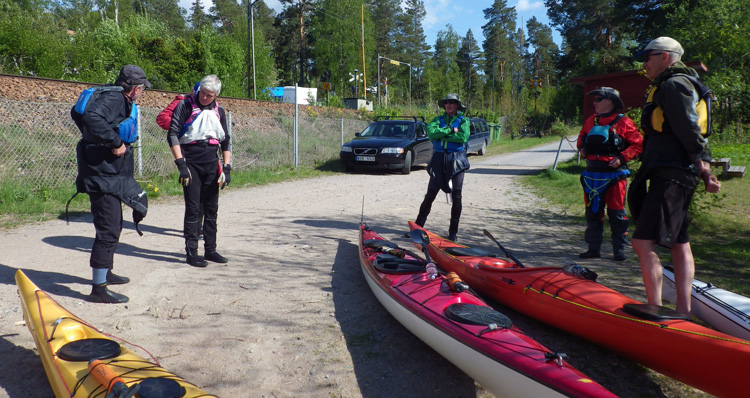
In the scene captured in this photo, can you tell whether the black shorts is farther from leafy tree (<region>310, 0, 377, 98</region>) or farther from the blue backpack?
leafy tree (<region>310, 0, 377, 98</region>)

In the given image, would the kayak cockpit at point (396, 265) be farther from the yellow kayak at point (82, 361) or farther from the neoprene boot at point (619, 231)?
the neoprene boot at point (619, 231)

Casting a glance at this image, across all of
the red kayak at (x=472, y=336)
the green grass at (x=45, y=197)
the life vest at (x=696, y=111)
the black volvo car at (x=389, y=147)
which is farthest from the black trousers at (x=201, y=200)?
the black volvo car at (x=389, y=147)

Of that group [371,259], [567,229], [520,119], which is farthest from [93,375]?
[520,119]

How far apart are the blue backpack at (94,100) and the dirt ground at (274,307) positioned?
4.53ft

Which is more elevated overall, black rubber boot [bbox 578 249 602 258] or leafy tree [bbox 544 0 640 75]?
leafy tree [bbox 544 0 640 75]

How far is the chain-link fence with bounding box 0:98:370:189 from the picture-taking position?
8070 millimetres

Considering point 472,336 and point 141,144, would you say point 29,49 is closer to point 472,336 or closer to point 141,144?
point 141,144

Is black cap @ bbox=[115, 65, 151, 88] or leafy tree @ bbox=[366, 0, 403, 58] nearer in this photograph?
black cap @ bbox=[115, 65, 151, 88]

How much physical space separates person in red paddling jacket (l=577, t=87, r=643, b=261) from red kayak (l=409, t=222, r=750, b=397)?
5.58ft

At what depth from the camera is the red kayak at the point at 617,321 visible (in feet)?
7.52

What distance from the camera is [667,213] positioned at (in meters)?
3.12

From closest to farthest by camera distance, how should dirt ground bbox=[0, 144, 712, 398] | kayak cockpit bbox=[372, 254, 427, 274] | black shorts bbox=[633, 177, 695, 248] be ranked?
dirt ground bbox=[0, 144, 712, 398] < black shorts bbox=[633, 177, 695, 248] < kayak cockpit bbox=[372, 254, 427, 274]

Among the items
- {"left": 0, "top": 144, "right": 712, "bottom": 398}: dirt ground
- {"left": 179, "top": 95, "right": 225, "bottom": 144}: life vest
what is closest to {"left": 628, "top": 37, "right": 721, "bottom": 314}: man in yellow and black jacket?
{"left": 0, "top": 144, "right": 712, "bottom": 398}: dirt ground

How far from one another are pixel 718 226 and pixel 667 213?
4856 mm
